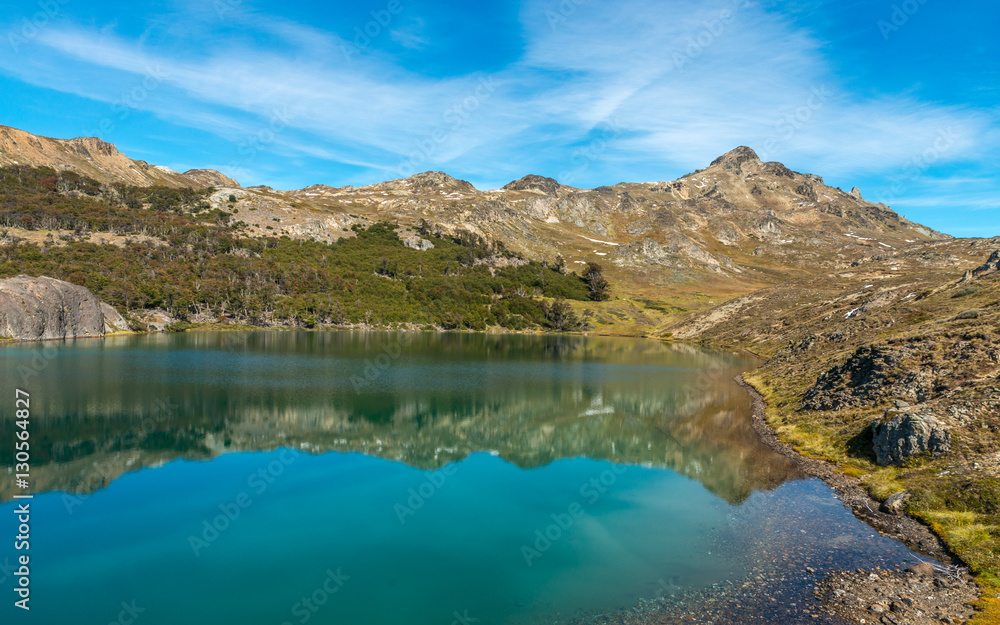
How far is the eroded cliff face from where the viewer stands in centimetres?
10919

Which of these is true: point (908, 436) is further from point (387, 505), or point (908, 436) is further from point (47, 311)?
point (47, 311)

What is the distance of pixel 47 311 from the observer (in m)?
116

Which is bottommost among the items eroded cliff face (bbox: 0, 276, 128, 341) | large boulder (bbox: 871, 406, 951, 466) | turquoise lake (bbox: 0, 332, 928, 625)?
turquoise lake (bbox: 0, 332, 928, 625)

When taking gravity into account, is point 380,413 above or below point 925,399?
below

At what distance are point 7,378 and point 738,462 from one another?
82438 mm

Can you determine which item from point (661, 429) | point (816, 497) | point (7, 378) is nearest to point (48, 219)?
point (7, 378)

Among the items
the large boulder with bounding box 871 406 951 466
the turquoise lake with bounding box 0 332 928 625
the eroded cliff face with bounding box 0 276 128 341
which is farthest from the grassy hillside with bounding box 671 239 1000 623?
the eroded cliff face with bounding box 0 276 128 341

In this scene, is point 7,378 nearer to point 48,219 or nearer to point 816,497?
point 816,497

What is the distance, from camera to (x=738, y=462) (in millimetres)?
37469

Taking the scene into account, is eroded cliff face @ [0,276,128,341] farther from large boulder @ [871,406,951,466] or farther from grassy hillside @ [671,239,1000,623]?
large boulder @ [871,406,951,466]

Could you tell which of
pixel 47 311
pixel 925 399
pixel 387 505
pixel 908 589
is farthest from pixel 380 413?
pixel 47 311

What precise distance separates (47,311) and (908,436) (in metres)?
159

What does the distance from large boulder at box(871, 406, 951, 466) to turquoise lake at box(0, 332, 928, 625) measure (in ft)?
18.4

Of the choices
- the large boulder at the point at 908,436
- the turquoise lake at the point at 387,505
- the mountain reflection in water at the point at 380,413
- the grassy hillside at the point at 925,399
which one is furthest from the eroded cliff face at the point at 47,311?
the large boulder at the point at 908,436
